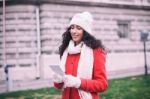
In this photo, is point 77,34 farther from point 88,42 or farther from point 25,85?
point 25,85

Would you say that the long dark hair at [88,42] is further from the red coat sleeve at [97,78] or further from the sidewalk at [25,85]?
the sidewalk at [25,85]

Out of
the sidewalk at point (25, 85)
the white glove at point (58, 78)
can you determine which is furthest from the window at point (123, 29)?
the white glove at point (58, 78)

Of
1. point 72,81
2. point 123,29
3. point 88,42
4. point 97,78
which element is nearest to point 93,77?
point 97,78

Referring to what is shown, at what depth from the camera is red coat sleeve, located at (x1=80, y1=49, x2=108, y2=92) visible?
3608mm

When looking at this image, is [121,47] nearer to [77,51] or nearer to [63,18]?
[63,18]

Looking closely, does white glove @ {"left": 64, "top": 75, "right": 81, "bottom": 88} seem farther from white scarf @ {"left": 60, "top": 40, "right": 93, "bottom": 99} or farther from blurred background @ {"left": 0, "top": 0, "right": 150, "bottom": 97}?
blurred background @ {"left": 0, "top": 0, "right": 150, "bottom": 97}

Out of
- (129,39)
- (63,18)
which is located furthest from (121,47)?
(63,18)

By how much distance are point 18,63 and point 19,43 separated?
1041mm

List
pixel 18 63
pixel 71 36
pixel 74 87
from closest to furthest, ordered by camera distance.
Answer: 1. pixel 74 87
2. pixel 71 36
3. pixel 18 63

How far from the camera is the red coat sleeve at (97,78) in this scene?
142 inches

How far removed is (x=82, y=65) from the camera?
3734 mm

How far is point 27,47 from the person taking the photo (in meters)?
18.1

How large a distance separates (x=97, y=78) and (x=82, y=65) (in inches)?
8.5

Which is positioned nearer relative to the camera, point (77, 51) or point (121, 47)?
point (77, 51)
